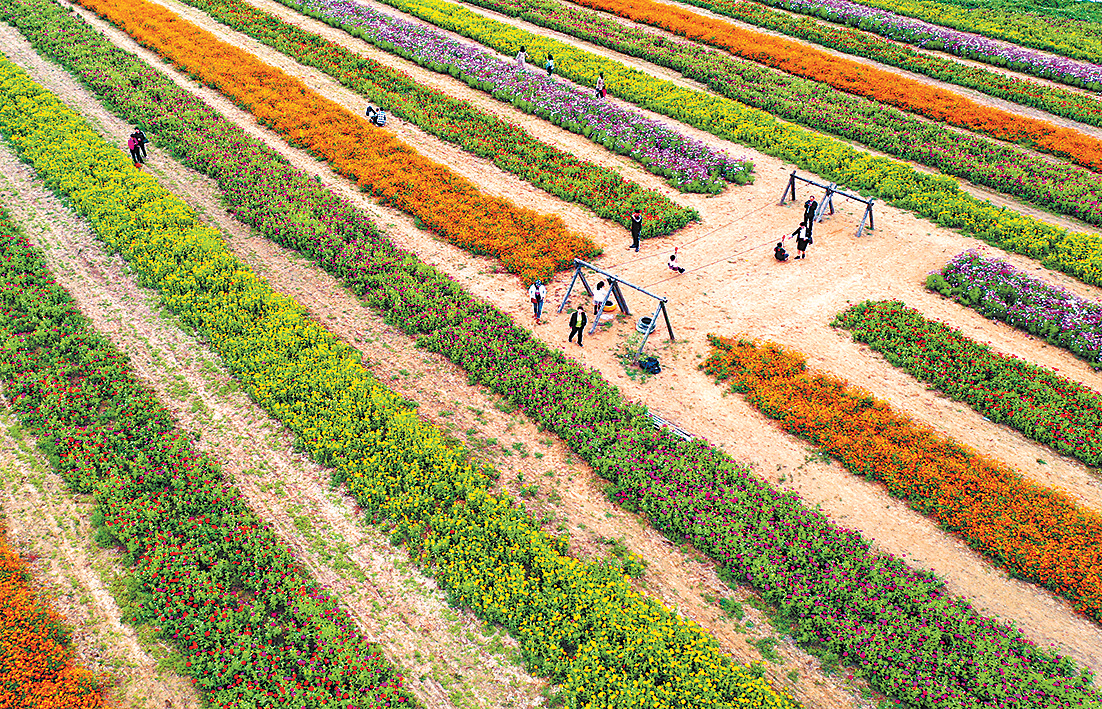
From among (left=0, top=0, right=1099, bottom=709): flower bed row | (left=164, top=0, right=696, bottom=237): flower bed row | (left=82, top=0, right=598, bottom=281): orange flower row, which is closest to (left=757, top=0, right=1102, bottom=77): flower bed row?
(left=164, top=0, right=696, bottom=237): flower bed row

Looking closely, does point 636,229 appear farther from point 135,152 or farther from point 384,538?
Result: point 135,152

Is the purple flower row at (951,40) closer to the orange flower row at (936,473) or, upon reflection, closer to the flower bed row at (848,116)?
the flower bed row at (848,116)

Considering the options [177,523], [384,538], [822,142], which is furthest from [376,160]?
[822,142]

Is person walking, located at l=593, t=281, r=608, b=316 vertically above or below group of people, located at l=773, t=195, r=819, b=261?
below

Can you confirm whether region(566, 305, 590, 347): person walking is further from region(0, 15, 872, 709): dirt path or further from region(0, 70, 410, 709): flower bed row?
region(0, 70, 410, 709): flower bed row

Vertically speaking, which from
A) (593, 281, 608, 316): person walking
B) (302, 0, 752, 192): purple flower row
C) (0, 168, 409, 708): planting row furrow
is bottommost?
(0, 168, 409, 708): planting row furrow

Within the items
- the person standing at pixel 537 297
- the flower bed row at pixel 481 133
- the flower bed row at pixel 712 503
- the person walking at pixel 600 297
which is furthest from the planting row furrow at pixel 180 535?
the flower bed row at pixel 481 133

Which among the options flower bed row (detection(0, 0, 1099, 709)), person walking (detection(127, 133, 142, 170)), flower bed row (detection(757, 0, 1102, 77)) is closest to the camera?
flower bed row (detection(0, 0, 1099, 709))
